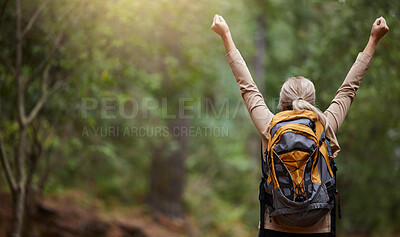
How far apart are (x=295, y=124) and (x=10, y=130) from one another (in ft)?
16.8

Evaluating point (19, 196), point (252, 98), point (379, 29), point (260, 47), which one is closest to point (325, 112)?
point (252, 98)

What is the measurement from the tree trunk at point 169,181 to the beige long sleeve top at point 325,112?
8.63 meters

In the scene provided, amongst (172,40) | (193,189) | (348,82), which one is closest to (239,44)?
(172,40)

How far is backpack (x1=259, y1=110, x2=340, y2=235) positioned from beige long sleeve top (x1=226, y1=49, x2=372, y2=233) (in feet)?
0.31

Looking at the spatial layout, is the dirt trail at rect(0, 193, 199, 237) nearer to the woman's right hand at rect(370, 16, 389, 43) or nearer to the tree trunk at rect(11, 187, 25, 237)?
the tree trunk at rect(11, 187, 25, 237)

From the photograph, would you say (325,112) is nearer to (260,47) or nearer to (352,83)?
(352,83)

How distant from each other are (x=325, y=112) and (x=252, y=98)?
535mm

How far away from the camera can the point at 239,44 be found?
34.7ft

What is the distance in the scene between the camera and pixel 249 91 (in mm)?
3199

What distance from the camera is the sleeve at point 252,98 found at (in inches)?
122

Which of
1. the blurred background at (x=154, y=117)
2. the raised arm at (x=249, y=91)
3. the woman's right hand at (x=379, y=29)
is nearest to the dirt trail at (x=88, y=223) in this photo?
the blurred background at (x=154, y=117)

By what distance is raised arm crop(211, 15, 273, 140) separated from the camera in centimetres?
310

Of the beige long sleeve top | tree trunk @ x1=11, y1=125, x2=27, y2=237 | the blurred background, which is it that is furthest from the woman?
tree trunk @ x1=11, y1=125, x2=27, y2=237

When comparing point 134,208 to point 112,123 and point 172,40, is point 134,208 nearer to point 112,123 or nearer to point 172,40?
point 112,123
